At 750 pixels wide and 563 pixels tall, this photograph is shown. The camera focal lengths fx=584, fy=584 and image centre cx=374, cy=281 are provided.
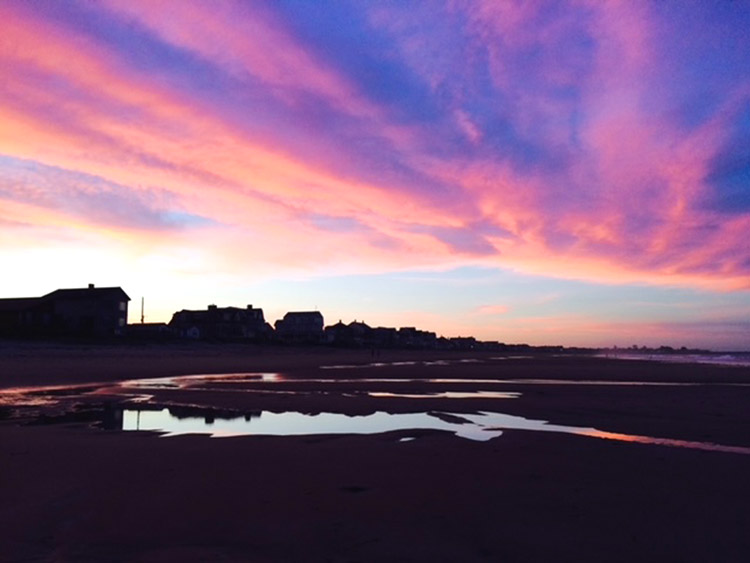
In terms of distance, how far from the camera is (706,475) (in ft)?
27.0

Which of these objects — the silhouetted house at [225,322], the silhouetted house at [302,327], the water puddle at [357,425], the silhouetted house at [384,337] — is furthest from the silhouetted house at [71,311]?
the silhouetted house at [384,337]

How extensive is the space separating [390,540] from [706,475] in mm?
5321

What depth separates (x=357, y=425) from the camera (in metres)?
13.7

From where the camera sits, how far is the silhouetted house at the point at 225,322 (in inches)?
4761

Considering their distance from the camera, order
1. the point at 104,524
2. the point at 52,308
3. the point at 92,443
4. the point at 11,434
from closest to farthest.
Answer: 1. the point at 104,524
2. the point at 92,443
3. the point at 11,434
4. the point at 52,308

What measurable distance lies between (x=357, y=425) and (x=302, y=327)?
134 meters

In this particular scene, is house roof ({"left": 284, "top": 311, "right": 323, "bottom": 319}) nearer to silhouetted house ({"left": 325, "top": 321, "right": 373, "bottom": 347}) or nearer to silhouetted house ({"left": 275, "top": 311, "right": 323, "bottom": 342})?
silhouetted house ({"left": 275, "top": 311, "right": 323, "bottom": 342})

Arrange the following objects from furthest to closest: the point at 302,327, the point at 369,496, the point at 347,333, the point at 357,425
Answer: the point at 347,333 < the point at 302,327 < the point at 357,425 < the point at 369,496

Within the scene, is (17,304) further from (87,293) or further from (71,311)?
(87,293)

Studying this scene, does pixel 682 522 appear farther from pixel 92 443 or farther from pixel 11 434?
pixel 11 434

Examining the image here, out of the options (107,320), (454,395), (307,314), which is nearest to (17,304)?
(107,320)

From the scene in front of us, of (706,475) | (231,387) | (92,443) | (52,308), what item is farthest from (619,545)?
(52,308)

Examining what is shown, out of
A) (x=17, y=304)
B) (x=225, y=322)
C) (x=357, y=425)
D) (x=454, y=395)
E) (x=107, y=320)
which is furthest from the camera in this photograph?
(x=225, y=322)

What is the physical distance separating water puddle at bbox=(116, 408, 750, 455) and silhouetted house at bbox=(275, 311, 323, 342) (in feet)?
411
